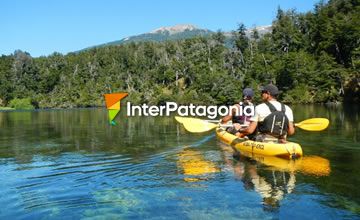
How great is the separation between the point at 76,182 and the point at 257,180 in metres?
3.99

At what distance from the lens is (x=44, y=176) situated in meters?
10.9

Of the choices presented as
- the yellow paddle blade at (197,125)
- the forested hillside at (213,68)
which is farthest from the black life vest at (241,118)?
the forested hillside at (213,68)

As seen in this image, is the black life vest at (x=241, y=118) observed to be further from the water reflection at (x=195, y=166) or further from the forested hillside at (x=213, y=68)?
the forested hillside at (x=213, y=68)

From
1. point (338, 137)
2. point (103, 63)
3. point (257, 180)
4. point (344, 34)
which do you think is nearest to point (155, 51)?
point (103, 63)

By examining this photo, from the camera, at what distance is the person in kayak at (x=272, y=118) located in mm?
11367

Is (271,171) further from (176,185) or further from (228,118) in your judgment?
(228,118)

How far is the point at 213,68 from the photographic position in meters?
90.1

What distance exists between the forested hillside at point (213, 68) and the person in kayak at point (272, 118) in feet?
172

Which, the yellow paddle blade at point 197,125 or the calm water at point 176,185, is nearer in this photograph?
the calm water at point 176,185

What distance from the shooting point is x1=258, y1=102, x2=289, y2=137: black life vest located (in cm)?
1142

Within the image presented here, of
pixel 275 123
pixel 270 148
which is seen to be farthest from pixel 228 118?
pixel 275 123

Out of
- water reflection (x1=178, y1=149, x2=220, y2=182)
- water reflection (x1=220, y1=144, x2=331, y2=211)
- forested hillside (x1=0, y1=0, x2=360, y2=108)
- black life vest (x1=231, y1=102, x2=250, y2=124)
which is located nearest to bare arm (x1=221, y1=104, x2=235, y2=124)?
black life vest (x1=231, y1=102, x2=250, y2=124)

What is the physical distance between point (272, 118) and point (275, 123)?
0.62 feet

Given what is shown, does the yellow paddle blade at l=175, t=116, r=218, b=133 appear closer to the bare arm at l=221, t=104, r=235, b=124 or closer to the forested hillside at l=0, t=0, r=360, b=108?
the bare arm at l=221, t=104, r=235, b=124
